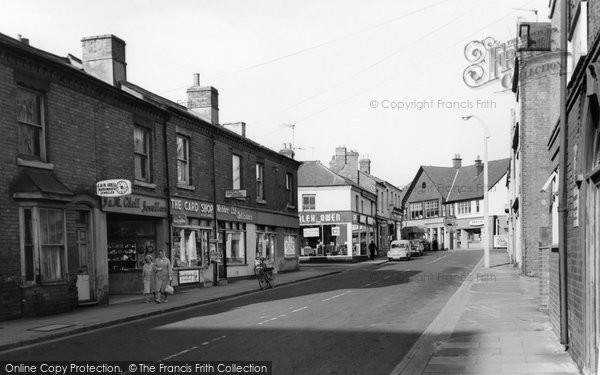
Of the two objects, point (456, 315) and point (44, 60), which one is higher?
point (44, 60)

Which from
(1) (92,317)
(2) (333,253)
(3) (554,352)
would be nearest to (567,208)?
(3) (554,352)

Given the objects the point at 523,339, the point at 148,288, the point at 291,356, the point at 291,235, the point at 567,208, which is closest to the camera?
the point at 567,208

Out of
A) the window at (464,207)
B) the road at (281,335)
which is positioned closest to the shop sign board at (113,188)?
the road at (281,335)

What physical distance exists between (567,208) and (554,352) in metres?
2.28

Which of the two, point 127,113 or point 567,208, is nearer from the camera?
point 567,208

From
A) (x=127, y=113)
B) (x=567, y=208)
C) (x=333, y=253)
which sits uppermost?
(x=127, y=113)

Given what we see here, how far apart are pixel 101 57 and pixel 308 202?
30.7m

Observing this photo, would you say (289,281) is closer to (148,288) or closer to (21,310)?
(148,288)

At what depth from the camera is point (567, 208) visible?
902 cm

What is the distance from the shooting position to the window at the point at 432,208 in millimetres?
83188

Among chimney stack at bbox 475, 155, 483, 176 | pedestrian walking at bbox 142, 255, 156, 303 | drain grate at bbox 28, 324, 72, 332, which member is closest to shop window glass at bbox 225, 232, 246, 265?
pedestrian walking at bbox 142, 255, 156, 303

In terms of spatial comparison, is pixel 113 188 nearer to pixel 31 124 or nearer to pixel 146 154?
pixel 31 124

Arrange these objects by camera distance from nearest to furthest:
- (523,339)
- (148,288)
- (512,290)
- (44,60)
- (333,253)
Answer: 1. (523,339)
2. (44,60)
3. (148,288)
4. (512,290)
5. (333,253)

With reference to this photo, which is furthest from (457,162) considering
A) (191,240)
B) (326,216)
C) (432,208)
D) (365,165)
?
(191,240)
